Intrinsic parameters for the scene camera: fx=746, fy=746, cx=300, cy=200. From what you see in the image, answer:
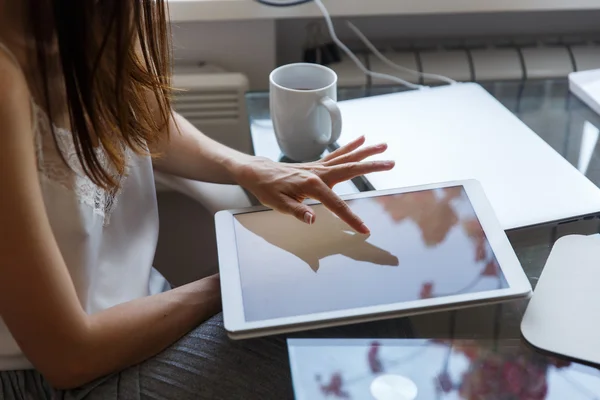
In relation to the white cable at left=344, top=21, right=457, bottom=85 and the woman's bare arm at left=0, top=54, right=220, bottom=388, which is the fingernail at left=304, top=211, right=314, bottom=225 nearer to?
the woman's bare arm at left=0, top=54, right=220, bottom=388

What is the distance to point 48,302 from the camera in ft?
2.22

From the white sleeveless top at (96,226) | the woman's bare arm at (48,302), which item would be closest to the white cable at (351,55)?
the white sleeveless top at (96,226)

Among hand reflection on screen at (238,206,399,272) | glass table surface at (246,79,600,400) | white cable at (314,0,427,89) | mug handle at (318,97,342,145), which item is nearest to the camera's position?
glass table surface at (246,79,600,400)

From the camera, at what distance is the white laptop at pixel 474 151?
815 millimetres

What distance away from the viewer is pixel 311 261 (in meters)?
0.72

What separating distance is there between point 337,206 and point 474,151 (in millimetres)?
225

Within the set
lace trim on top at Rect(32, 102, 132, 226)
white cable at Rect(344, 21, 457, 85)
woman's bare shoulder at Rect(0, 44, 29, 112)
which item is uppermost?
woman's bare shoulder at Rect(0, 44, 29, 112)

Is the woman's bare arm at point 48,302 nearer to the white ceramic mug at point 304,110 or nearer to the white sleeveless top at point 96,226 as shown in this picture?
the white sleeveless top at point 96,226

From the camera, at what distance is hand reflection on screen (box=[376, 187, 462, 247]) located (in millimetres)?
749

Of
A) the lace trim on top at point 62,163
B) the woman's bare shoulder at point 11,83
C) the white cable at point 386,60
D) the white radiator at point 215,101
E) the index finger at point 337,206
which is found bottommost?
the white radiator at point 215,101

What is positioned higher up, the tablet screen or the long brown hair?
the long brown hair

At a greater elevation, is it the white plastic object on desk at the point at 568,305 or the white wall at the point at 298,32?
the white wall at the point at 298,32

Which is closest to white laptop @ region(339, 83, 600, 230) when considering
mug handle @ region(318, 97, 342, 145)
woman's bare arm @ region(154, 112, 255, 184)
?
mug handle @ region(318, 97, 342, 145)

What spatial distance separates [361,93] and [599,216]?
408 millimetres
